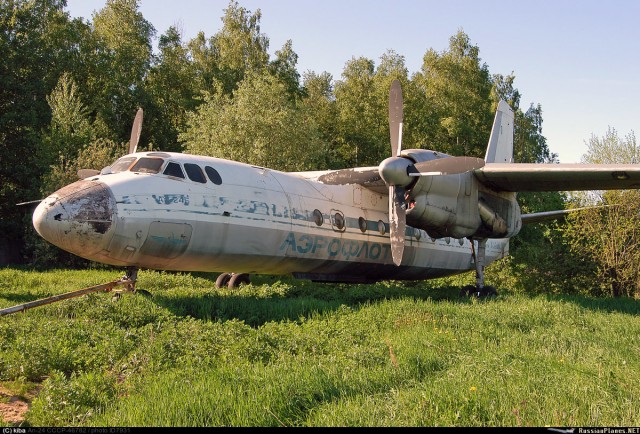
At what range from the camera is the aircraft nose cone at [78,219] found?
420 inches

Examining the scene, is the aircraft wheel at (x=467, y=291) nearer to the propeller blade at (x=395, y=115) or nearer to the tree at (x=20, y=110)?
the propeller blade at (x=395, y=115)

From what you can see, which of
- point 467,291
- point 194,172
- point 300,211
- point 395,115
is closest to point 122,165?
point 194,172

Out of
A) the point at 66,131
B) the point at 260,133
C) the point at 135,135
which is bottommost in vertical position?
the point at 135,135

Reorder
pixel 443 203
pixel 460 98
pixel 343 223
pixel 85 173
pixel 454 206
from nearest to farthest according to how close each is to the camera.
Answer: pixel 85 173
pixel 443 203
pixel 454 206
pixel 343 223
pixel 460 98

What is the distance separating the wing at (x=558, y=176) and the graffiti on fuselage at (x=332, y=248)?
377 cm

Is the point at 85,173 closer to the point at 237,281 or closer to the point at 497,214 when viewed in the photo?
the point at 237,281

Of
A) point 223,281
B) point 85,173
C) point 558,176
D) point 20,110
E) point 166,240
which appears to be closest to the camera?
point 166,240

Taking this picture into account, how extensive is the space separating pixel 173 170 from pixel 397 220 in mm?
5723

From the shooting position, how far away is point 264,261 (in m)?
14.0

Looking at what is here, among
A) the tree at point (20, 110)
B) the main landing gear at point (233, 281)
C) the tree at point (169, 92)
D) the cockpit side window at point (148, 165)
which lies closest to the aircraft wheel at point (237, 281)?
the main landing gear at point (233, 281)

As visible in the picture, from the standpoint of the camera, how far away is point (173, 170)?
12461 mm

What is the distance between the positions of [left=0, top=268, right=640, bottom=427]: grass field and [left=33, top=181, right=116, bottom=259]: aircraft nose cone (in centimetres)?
122

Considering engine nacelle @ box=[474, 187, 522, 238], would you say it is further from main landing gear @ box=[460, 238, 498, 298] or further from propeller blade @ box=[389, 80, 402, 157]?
propeller blade @ box=[389, 80, 402, 157]

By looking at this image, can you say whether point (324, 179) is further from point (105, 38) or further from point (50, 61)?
point (105, 38)
